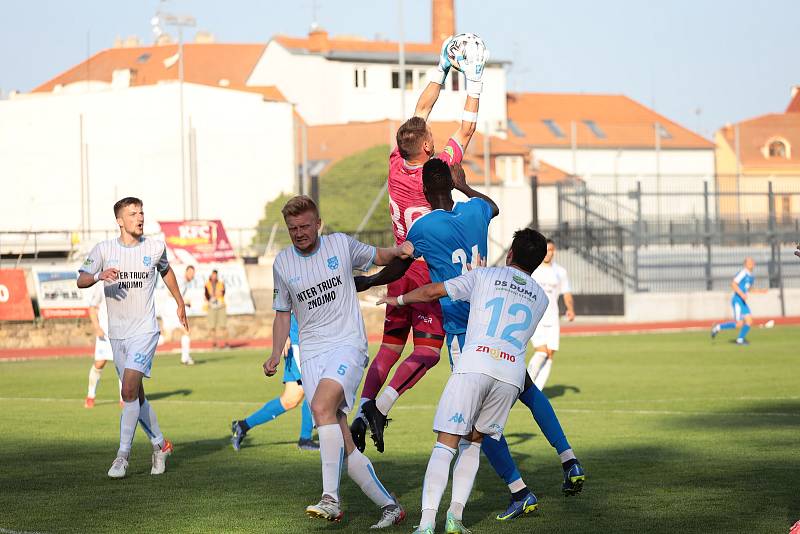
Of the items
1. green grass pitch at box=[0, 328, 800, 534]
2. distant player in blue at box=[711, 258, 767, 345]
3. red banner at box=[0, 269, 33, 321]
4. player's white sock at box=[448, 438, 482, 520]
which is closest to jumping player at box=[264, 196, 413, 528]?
green grass pitch at box=[0, 328, 800, 534]

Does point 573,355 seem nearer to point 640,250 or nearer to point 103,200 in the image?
point 640,250

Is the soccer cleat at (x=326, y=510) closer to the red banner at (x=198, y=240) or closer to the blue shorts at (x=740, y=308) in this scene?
the blue shorts at (x=740, y=308)

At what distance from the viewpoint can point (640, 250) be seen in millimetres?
46188

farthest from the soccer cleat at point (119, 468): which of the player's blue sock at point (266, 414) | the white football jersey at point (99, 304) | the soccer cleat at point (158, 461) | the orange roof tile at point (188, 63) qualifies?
the orange roof tile at point (188, 63)

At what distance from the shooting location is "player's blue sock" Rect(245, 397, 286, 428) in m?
12.9

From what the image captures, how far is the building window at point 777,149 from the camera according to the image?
313ft

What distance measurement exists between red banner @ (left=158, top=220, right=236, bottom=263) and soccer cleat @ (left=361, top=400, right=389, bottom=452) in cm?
3048

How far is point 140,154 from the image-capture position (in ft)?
207

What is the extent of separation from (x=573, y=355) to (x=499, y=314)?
20451 millimetres

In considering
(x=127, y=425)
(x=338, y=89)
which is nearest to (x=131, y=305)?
(x=127, y=425)

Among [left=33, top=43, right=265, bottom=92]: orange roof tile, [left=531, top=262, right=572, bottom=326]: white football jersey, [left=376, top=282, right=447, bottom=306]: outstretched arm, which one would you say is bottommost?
[left=531, top=262, right=572, bottom=326]: white football jersey

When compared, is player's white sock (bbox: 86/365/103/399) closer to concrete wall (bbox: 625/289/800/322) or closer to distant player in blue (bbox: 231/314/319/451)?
distant player in blue (bbox: 231/314/319/451)

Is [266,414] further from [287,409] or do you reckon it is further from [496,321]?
[496,321]

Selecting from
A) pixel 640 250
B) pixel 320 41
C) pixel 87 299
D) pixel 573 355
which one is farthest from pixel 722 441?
pixel 320 41
